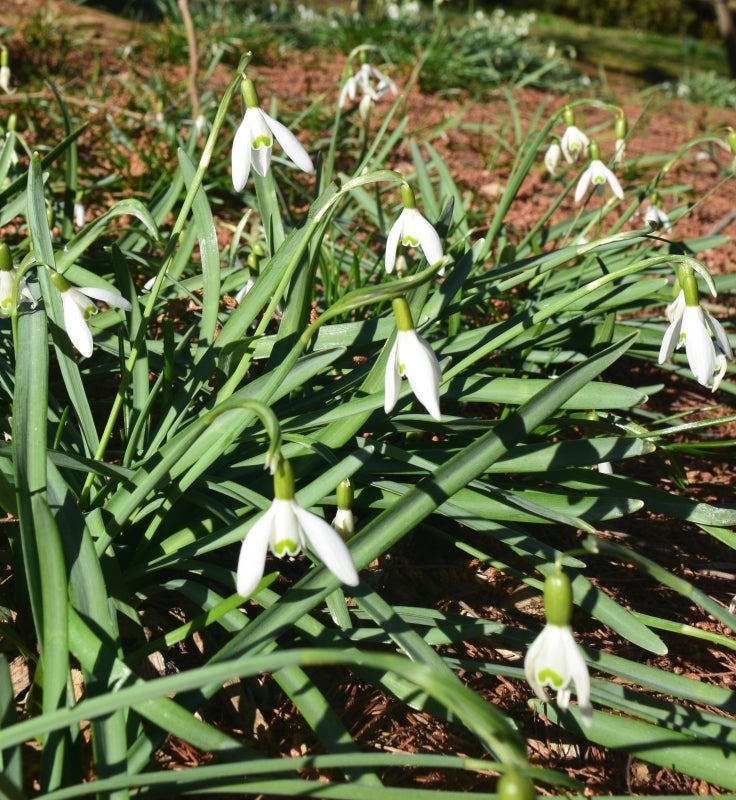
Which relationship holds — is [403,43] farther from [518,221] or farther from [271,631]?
[271,631]

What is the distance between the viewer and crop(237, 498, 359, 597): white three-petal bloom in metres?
1.00

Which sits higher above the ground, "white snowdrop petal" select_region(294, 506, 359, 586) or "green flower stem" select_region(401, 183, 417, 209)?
"green flower stem" select_region(401, 183, 417, 209)

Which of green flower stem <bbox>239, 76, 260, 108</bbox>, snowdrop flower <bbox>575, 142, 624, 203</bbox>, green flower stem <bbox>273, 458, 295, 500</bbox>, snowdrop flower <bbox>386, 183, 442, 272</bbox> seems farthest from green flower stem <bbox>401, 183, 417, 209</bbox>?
snowdrop flower <bbox>575, 142, 624, 203</bbox>

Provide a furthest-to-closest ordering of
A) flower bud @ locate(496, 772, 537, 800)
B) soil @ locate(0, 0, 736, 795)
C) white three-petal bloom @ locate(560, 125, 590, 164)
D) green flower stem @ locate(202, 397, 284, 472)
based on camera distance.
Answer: white three-petal bloom @ locate(560, 125, 590, 164)
soil @ locate(0, 0, 736, 795)
green flower stem @ locate(202, 397, 284, 472)
flower bud @ locate(496, 772, 537, 800)

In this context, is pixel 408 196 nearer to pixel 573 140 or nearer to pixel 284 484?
pixel 284 484

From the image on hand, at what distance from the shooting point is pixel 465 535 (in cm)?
196

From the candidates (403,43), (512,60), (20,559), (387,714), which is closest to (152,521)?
(20,559)

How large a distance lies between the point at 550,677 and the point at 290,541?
14.8 inches

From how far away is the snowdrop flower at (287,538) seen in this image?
1.00 meters

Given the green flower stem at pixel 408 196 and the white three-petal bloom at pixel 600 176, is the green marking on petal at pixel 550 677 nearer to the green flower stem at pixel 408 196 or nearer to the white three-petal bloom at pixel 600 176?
the green flower stem at pixel 408 196

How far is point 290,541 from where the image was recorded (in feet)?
3.34

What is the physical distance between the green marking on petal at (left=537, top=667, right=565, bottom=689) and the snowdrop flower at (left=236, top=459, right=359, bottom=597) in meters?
0.27

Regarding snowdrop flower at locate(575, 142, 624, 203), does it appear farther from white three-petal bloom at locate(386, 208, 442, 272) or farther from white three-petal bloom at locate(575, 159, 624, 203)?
white three-petal bloom at locate(386, 208, 442, 272)

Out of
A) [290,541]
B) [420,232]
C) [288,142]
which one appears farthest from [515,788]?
[288,142]
